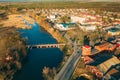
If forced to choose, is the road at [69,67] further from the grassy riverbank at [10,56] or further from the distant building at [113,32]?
the distant building at [113,32]

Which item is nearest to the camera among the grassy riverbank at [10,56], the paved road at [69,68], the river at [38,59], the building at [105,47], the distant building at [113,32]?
the paved road at [69,68]

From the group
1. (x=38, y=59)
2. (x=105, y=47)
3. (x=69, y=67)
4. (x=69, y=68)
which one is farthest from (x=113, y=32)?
(x=69, y=68)

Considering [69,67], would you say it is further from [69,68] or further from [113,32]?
[113,32]

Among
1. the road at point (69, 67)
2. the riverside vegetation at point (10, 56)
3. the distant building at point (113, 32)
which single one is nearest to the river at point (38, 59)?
the riverside vegetation at point (10, 56)

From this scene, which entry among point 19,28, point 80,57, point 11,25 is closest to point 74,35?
point 80,57

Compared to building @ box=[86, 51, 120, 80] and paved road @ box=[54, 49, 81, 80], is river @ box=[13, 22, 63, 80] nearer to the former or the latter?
paved road @ box=[54, 49, 81, 80]

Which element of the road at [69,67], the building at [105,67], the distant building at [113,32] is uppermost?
the building at [105,67]

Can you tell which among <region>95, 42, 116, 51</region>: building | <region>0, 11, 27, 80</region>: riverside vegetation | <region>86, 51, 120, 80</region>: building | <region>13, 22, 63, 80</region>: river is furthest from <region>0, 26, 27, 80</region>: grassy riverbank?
<region>95, 42, 116, 51</region>: building
